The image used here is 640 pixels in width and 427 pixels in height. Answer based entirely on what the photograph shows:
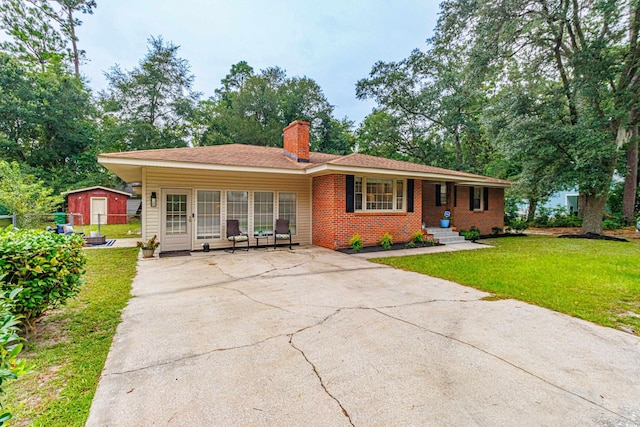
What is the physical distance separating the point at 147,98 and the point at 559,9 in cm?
2563

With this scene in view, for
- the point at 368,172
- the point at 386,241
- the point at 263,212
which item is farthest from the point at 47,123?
the point at 386,241

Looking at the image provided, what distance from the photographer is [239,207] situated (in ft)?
31.0

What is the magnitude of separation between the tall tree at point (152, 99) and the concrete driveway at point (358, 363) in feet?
69.7

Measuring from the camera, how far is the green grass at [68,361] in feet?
6.57

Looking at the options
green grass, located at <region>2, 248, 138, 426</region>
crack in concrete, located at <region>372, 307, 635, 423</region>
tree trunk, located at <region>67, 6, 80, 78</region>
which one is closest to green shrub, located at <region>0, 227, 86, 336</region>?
green grass, located at <region>2, 248, 138, 426</region>

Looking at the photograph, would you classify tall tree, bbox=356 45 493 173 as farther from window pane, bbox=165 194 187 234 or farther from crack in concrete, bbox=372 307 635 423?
crack in concrete, bbox=372 307 635 423

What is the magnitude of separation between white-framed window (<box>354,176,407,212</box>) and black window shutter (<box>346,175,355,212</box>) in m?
0.26

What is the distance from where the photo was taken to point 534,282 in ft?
18.2

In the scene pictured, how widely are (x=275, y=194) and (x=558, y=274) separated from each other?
7717 mm

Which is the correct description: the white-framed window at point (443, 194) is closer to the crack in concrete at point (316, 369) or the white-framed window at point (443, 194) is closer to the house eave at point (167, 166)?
the house eave at point (167, 166)

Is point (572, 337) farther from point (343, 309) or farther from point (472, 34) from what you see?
point (472, 34)

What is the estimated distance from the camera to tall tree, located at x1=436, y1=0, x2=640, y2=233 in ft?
34.7

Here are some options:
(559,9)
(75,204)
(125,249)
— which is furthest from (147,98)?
(559,9)

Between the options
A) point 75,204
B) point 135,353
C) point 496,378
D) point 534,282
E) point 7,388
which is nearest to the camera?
point 7,388
